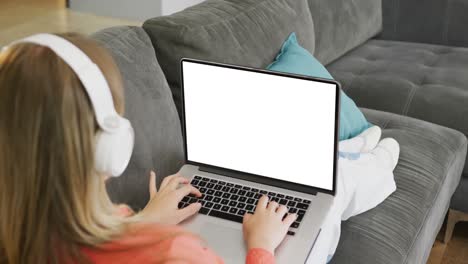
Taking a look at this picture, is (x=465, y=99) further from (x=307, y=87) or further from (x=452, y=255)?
(x=307, y=87)

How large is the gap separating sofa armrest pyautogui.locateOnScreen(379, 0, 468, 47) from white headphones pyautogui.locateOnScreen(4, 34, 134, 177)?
247 centimetres

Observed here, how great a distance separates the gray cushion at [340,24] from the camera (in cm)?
259

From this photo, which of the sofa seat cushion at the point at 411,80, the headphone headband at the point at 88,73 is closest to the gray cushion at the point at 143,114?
the headphone headband at the point at 88,73

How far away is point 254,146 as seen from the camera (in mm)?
1487

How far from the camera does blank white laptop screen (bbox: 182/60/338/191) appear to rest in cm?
140

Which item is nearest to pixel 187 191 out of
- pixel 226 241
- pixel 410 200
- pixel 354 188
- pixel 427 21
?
pixel 226 241

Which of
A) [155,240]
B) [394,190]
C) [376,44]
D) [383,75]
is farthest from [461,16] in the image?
[155,240]

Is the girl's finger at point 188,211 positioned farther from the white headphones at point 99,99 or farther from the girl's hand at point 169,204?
the white headphones at point 99,99

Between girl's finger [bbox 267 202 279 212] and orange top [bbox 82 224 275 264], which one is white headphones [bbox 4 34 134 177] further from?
girl's finger [bbox 267 202 279 212]

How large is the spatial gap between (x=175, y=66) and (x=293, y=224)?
58cm

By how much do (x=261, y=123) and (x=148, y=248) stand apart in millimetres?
589

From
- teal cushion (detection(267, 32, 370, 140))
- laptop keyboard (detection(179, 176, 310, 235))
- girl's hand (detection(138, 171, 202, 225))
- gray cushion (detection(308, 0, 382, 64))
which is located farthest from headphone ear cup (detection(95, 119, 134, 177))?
gray cushion (detection(308, 0, 382, 64))

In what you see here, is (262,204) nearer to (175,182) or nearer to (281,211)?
(281,211)

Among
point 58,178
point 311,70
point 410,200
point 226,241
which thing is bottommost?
point 410,200
